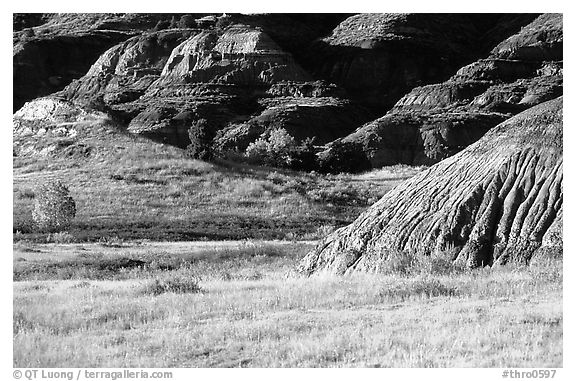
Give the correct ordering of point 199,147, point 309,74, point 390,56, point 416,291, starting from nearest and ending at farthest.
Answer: point 416,291 < point 199,147 < point 309,74 < point 390,56

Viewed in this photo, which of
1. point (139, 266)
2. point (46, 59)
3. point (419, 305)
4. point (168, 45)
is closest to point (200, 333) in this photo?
point (419, 305)

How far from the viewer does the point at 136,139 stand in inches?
1886

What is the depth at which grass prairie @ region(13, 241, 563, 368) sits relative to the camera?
9742mm

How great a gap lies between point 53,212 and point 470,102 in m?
89.4

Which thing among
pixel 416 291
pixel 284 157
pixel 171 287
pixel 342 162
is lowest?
pixel 342 162

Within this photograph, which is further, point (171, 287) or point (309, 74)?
point (309, 74)

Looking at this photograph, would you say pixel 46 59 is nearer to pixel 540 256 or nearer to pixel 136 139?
pixel 136 139

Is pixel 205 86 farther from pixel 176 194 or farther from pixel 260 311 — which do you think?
pixel 260 311

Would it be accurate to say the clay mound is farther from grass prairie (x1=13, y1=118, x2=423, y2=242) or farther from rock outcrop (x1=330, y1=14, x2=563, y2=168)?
rock outcrop (x1=330, y1=14, x2=563, y2=168)

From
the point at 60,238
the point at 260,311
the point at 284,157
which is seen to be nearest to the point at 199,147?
the point at 284,157

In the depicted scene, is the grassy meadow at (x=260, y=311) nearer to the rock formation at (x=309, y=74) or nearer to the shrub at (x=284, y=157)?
the shrub at (x=284, y=157)

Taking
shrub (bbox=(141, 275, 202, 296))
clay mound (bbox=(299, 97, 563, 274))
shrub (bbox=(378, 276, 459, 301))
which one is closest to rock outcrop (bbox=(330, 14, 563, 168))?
clay mound (bbox=(299, 97, 563, 274))

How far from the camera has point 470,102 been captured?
11112cm

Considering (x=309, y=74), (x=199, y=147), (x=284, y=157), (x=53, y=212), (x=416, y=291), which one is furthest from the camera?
(x=309, y=74)
